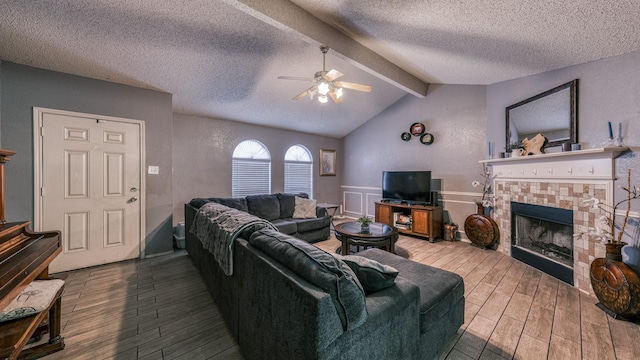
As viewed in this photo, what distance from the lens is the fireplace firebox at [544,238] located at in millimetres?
2822

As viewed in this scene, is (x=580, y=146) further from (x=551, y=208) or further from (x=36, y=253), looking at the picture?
(x=36, y=253)

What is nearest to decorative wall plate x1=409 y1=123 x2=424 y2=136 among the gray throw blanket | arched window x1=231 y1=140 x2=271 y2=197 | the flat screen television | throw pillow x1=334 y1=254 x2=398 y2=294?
the flat screen television

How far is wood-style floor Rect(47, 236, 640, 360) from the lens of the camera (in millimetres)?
1676

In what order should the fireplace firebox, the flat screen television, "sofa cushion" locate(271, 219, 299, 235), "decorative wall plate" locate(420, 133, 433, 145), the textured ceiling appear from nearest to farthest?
1. the textured ceiling
2. the fireplace firebox
3. "sofa cushion" locate(271, 219, 299, 235)
4. the flat screen television
5. "decorative wall plate" locate(420, 133, 433, 145)

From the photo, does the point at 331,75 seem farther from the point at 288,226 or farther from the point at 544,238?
the point at 544,238

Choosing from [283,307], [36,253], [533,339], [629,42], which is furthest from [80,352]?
[629,42]

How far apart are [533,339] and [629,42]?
2.79 meters

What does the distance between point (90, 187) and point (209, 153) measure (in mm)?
1884

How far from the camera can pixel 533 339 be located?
1.79 metres

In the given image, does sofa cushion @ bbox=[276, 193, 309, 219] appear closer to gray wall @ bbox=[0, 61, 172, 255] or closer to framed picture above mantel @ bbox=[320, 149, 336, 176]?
gray wall @ bbox=[0, 61, 172, 255]

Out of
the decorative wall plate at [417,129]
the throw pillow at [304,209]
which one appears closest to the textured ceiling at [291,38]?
the decorative wall plate at [417,129]

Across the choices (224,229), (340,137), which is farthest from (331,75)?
(340,137)

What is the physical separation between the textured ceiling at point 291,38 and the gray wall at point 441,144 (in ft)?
2.34

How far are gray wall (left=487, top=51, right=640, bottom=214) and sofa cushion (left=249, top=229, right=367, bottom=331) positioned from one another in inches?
119
